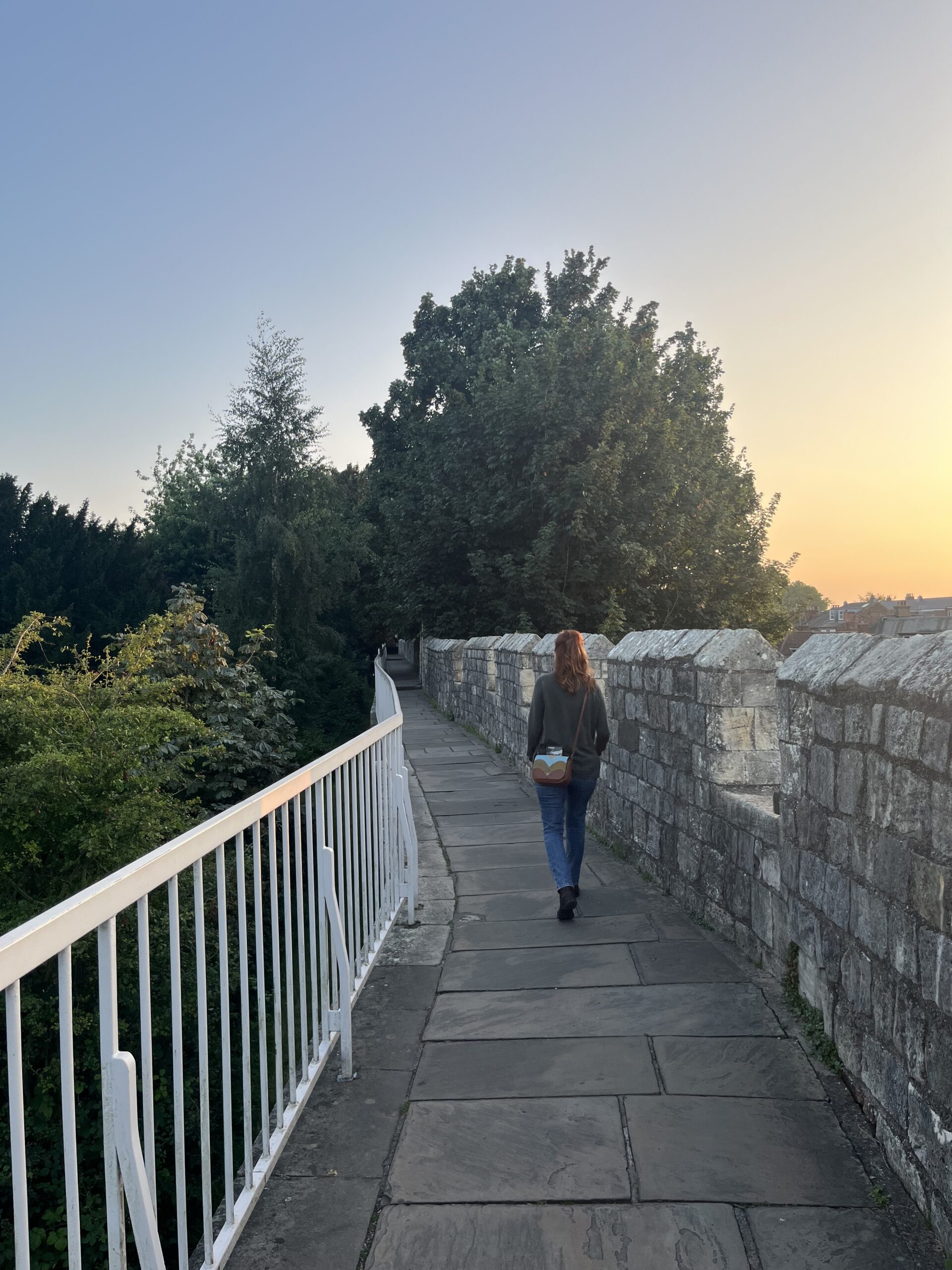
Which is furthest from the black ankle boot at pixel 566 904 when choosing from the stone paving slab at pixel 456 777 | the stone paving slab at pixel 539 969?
the stone paving slab at pixel 456 777

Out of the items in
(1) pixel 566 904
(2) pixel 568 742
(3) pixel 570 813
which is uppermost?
(2) pixel 568 742

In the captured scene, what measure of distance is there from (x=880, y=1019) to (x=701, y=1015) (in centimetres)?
99

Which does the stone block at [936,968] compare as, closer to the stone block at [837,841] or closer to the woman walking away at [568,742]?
the stone block at [837,841]

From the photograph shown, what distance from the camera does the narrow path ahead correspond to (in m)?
2.24

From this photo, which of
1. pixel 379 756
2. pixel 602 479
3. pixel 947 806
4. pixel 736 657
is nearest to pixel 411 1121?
pixel 947 806

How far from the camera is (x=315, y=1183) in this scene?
253 cm

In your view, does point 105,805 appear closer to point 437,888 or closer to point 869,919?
point 437,888

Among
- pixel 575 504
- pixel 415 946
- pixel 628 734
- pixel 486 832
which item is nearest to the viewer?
pixel 415 946

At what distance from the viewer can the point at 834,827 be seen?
3197 millimetres

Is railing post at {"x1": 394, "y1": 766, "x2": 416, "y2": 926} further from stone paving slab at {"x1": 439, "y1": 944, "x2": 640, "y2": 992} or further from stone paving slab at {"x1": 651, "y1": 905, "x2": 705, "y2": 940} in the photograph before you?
stone paving slab at {"x1": 651, "y1": 905, "x2": 705, "y2": 940}

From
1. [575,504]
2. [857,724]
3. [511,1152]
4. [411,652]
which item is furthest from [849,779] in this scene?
[411,652]

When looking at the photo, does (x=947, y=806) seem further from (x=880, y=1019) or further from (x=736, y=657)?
(x=736, y=657)

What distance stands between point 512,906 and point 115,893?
3925mm

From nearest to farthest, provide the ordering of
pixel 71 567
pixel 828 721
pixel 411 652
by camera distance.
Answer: pixel 828 721 → pixel 71 567 → pixel 411 652
